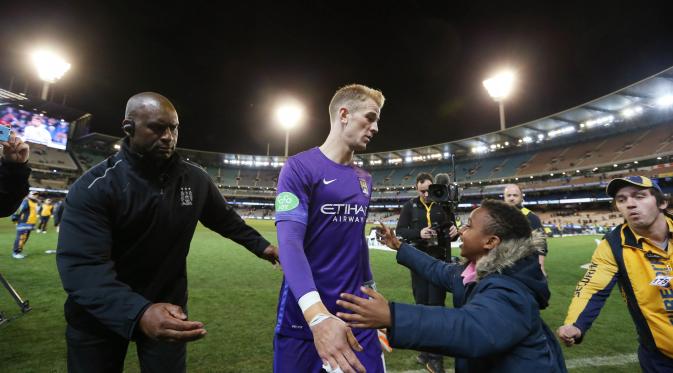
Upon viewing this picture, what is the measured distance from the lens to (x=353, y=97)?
2250mm

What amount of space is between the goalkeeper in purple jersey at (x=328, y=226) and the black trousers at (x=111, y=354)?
79 cm

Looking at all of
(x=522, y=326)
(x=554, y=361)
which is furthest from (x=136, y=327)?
(x=554, y=361)

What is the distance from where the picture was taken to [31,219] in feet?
36.2

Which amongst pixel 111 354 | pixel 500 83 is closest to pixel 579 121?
pixel 500 83

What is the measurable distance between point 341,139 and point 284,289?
1.14 meters

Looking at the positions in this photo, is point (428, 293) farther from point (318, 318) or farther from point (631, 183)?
point (318, 318)

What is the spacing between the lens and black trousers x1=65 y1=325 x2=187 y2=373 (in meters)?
2.00

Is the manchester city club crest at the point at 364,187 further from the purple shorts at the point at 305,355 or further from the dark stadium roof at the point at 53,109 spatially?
the dark stadium roof at the point at 53,109

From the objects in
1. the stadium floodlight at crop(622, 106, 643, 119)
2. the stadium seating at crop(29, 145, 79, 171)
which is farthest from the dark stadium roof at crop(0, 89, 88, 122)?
the stadium floodlight at crop(622, 106, 643, 119)

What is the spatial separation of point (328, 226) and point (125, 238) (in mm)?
1382

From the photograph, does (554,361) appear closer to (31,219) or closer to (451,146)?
(31,219)

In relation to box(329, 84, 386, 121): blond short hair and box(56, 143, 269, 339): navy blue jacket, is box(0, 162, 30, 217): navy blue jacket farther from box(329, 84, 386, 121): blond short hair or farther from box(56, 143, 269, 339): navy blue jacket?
box(329, 84, 386, 121): blond short hair

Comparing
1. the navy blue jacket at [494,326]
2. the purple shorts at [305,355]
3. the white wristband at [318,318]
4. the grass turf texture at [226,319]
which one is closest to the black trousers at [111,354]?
the purple shorts at [305,355]

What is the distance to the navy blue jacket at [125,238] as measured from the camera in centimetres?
162
